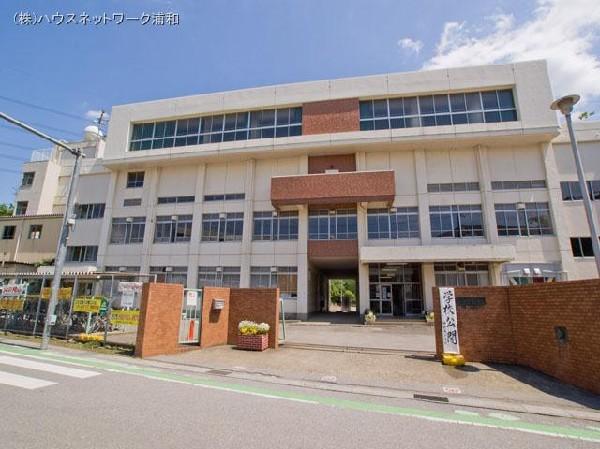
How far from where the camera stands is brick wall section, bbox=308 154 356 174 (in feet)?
82.9

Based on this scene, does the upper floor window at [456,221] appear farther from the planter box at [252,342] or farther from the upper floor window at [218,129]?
the planter box at [252,342]

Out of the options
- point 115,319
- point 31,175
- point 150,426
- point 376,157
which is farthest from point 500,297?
point 31,175

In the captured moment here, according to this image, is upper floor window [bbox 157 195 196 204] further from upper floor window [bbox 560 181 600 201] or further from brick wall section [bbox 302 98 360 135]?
upper floor window [bbox 560 181 600 201]

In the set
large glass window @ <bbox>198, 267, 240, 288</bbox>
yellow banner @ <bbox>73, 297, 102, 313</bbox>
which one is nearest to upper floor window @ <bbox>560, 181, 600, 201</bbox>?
large glass window @ <bbox>198, 267, 240, 288</bbox>

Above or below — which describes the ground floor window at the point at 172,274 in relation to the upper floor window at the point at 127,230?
below

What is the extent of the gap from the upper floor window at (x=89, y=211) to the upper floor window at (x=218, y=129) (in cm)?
631

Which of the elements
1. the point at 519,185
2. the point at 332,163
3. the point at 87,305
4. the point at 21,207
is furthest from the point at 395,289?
the point at 21,207

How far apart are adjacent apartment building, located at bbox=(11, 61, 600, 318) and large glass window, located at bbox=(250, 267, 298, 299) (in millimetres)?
82

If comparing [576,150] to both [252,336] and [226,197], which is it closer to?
[252,336]

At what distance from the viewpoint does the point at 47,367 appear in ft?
25.3

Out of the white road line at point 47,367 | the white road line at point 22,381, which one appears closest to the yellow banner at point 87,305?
the white road line at point 47,367

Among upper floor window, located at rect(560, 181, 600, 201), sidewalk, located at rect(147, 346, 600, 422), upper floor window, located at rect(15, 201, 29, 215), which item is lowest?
sidewalk, located at rect(147, 346, 600, 422)

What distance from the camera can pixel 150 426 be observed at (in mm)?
4316

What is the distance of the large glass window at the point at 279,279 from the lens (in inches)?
933
